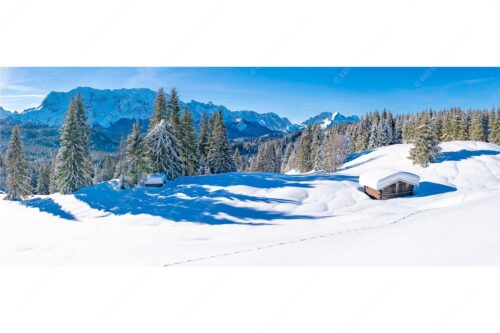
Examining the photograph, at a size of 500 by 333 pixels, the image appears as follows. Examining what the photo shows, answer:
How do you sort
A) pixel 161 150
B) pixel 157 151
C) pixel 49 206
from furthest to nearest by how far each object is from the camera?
pixel 161 150, pixel 157 151, pixel 49 206

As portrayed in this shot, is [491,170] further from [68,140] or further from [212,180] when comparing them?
[68,140]

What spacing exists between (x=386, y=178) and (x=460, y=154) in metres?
26.7

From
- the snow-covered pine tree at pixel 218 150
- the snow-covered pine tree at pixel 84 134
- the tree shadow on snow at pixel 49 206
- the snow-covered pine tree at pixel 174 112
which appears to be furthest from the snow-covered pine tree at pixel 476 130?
the tree shadow on snow at pixel 49 206

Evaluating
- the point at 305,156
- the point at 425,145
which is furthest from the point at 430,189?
the point at 305,156

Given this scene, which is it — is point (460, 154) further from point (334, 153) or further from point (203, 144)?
point (203, 144)

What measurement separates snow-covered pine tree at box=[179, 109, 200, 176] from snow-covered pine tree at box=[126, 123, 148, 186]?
636 centimetres

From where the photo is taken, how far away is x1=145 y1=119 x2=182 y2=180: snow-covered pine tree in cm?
3288

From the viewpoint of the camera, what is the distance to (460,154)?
42.3 m

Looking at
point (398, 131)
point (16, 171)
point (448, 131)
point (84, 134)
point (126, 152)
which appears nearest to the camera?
point (126, 152)

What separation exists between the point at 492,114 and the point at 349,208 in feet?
257

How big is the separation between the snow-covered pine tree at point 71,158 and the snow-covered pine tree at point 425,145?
4553 cm

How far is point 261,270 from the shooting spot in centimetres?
502

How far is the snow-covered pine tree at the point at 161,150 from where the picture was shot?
108 feet

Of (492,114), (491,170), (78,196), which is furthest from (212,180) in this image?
(492,114)
